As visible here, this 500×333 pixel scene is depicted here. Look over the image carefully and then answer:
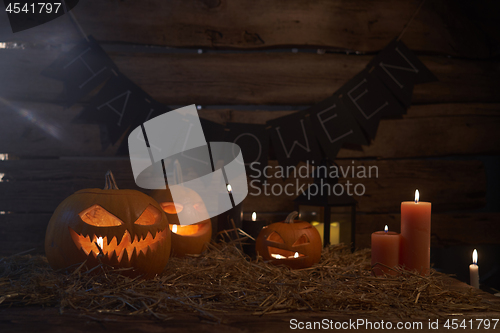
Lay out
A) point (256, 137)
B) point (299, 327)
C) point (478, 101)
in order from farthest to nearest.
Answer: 1. point (478, 101)
2. point (256, 137)
3. point (299, 327)

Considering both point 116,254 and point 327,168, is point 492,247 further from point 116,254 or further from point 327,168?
point 116,254

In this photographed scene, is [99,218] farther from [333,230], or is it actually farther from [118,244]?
[333,230]

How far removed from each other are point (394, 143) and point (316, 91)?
1.59 feet

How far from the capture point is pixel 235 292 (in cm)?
99

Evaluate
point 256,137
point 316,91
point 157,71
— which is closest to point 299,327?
point 256,137

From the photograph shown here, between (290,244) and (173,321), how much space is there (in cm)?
55

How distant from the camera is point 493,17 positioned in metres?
1.75

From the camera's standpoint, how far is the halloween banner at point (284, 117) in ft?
5.46

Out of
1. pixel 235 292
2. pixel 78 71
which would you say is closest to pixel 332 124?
pixel 235 292

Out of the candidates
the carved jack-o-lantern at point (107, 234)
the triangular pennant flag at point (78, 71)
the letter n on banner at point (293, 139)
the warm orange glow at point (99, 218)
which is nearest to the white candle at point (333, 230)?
the letter n on banner at point (293, 139)

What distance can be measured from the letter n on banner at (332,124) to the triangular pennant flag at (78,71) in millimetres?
1030

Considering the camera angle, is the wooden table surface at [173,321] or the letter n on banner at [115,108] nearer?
the wooden table surface at [173,321]

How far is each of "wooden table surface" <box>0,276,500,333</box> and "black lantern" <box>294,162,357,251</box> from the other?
585mm

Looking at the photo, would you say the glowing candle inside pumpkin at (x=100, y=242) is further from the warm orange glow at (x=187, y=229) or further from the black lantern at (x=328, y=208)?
the black lantern at (x=328, y=208)
